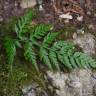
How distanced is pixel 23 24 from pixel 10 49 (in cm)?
29

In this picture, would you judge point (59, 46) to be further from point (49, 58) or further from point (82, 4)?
point (82, 4)

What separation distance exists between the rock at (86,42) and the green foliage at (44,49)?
15 centimetres

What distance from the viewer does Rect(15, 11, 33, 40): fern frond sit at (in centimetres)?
292

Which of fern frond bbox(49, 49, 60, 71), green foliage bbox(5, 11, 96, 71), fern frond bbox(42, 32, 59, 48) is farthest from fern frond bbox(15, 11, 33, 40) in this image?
fern frond bbox(49, 49, 60, 71)

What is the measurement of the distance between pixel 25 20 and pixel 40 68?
498mm

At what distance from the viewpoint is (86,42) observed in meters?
3.07

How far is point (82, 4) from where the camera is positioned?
323cm

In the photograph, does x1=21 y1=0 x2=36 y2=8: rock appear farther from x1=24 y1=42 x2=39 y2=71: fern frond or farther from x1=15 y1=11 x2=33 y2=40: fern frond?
x1=24 y1=42 x2=39 y2=71: fern frond

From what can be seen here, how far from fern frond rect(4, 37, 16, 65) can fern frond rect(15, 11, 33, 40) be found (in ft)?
0.39

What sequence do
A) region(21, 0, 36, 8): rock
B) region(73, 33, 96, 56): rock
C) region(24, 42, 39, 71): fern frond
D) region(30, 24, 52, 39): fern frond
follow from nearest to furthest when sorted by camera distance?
region(24, 42, 39, 71): fern frond → region(30, 24, 52, 39): fern frond → region(73, 33, 96, 56): rock → region(21, 0, 36, 8): rock

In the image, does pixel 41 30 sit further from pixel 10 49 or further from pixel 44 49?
pixel 10 49

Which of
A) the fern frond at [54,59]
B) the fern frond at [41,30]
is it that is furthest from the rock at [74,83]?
the fern frond at [41,30]

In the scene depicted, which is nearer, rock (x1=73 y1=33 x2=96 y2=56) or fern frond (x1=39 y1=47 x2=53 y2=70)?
fern frond (x1=39 y1=47 x2=53 y2=70)

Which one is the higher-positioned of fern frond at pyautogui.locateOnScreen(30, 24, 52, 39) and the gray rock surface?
fern frond at pyautogui.locateOnScreen(30, 24, 52, 39)
